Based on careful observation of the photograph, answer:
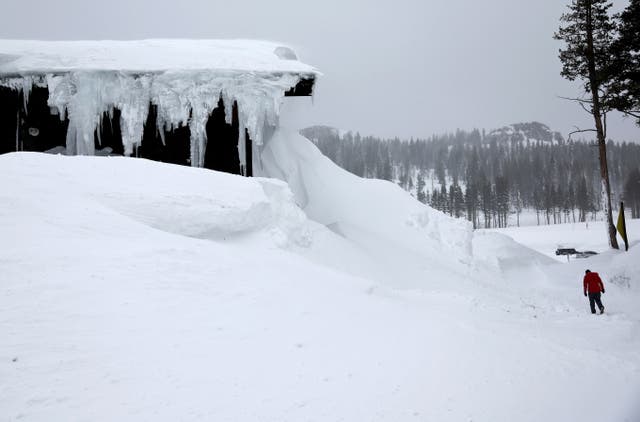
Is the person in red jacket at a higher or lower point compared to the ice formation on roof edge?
lower

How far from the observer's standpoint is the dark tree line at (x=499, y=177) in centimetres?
6353

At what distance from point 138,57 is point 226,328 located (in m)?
11.3

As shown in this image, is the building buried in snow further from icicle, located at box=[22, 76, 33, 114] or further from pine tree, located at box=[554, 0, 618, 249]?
pine tree, located at box=[554, 0, 618, 249]

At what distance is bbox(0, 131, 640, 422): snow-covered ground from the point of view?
3213mm

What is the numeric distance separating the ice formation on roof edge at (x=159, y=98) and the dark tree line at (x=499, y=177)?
55.4 meters

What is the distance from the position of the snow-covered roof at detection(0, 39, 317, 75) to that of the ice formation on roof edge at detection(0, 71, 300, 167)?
237mm

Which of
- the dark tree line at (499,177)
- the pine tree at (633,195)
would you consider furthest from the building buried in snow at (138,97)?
the pine tree at (633,195)

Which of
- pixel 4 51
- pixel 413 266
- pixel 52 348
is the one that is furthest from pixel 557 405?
pixel 4 51

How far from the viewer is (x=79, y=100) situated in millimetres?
11664

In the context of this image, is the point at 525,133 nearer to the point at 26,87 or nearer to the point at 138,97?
the point at 138,97

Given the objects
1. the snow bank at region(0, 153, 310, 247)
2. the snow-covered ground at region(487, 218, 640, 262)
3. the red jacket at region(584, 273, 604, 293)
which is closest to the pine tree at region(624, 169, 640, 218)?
the snow-covered ground at region(487, 218, 640, 262)

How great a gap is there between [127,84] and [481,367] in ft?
40.6

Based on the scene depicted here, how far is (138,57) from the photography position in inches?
483

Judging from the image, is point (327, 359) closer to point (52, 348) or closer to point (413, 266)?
point (52, 348)
